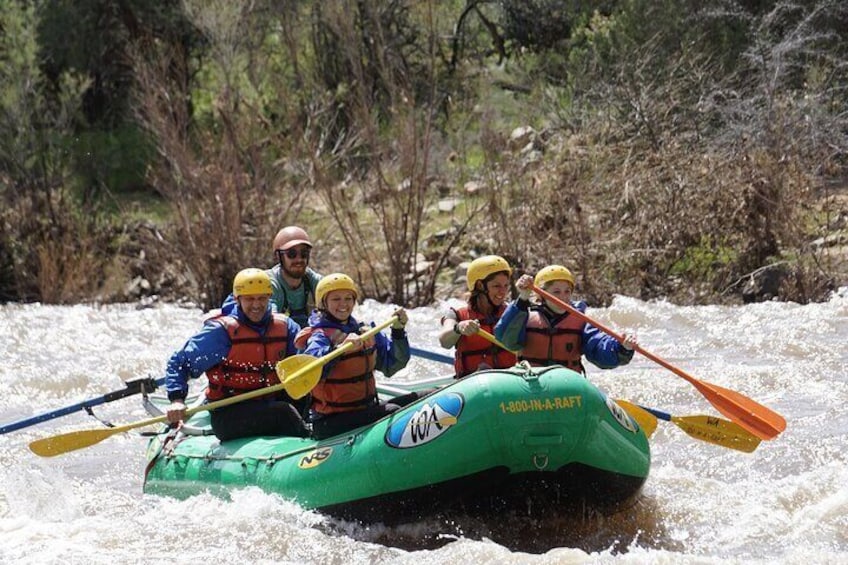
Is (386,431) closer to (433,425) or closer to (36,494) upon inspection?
(433,425)

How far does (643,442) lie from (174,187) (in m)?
9.47

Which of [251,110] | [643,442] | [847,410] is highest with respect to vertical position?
[251,110]

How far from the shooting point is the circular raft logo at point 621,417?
5.96 m

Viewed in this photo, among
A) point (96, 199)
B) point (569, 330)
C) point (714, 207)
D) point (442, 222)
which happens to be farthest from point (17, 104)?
point (569, 330)

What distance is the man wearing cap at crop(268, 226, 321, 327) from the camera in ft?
27.3

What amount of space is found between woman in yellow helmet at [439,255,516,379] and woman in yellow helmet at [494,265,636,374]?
0.51 feet

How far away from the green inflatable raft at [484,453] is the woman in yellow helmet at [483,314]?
923mm

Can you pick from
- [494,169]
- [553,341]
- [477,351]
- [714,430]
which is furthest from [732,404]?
[494,169]

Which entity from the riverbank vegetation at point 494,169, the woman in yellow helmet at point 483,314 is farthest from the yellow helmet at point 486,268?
the riverbank vegetation at point 494,169

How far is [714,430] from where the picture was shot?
6898 millimetres

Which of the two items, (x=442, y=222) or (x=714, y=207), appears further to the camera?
(x=442, y=222)

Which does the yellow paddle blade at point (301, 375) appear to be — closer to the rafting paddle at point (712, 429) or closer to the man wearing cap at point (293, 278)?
the rafting paddle at point (712, 429)

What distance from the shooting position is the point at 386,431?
595cm

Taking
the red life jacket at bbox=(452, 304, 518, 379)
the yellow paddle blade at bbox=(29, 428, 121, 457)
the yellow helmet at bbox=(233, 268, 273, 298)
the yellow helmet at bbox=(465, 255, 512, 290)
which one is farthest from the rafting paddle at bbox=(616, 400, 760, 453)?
the yellow paddle blade at bbox=(29, 428, 121, 457)
